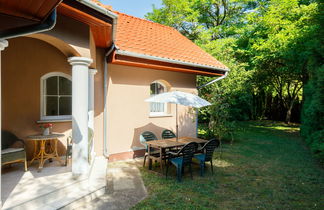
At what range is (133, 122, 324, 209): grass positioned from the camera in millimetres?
4105

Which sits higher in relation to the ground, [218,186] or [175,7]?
[175,7]

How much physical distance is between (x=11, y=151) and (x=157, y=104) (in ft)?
16.6

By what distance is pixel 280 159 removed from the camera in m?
7.46

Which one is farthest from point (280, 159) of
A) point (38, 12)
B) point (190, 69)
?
point (38, 12)

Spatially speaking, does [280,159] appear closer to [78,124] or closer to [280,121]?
[78,124]

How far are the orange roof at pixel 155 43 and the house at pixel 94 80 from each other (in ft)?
0.16

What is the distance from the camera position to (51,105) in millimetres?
6207

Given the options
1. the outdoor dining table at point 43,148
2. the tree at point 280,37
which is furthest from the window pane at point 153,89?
the tree at point 280,37

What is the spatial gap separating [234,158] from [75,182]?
17.6ft

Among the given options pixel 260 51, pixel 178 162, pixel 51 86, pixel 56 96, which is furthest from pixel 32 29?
pixel 260 51

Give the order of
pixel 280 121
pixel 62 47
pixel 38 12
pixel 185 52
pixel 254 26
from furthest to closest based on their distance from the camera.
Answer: pixel 280 121
pixel 254 26
pixel 185 52
pixel 62 47
pixel 38 12

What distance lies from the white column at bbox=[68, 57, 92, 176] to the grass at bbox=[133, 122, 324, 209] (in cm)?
159

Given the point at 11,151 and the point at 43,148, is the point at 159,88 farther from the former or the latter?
the point at 11,151

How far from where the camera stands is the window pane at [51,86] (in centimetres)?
612
